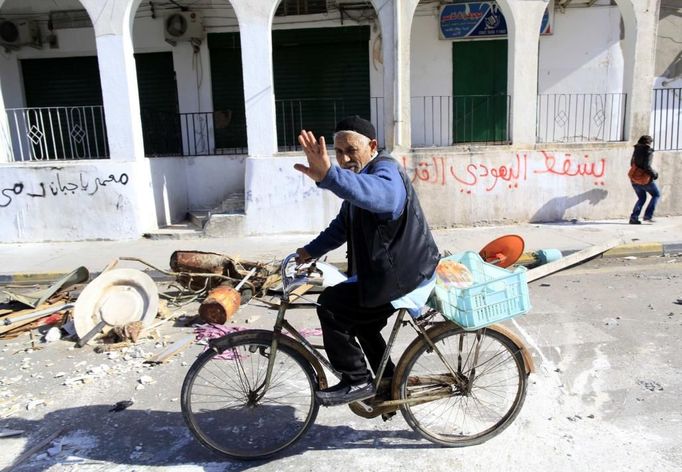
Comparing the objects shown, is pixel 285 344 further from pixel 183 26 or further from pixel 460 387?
pixel 183 26

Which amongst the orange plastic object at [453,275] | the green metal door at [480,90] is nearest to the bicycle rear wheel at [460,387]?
the orange plastic object at [453,275]

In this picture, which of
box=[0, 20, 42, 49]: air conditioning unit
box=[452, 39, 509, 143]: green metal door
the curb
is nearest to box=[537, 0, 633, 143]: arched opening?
box=[452, 39, 509, 143]: green metal door

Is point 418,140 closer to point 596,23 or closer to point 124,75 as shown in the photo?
point 596,23

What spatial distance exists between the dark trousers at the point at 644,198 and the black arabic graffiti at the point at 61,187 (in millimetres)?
9234

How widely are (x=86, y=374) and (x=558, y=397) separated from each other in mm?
3574

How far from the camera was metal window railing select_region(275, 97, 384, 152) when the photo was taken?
39.5 ft

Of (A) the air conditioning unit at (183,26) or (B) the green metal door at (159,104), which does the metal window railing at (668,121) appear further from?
(B) the green metal door at (159,104)

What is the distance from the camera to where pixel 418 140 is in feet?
39.8

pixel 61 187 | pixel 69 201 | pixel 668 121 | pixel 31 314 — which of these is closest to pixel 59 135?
pixel 61 187

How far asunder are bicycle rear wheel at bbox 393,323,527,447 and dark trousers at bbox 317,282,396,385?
25 cm

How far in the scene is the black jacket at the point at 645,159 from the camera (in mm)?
9023

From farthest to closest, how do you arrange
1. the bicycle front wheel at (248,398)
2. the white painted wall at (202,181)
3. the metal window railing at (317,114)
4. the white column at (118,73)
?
1. the metal window railing at (317,114)
2. the white painted wall at (202,181)
3. the white column at (118,73)
4. the bicycle front wheel at (248,398)

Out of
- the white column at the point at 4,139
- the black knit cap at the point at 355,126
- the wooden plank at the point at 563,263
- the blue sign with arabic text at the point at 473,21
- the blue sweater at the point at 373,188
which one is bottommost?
the wooden plank at the point at 563,263

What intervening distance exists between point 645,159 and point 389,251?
27.6 ft
